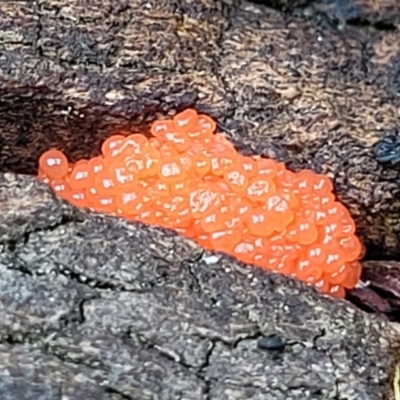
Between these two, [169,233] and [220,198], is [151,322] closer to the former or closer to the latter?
[169,233]

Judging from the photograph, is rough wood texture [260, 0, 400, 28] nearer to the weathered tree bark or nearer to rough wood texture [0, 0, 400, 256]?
the weathered tree bark

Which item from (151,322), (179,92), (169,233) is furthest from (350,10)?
(151,322)

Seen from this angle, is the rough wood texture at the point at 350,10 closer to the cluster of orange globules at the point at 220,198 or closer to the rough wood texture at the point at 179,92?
the rough wood texture at the point at 179,92

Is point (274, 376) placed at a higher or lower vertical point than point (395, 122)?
lower

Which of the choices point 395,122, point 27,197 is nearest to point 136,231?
point 27,197

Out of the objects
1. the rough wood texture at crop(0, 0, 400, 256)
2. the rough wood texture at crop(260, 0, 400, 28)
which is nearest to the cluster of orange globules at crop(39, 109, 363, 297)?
the rough wood texture at crop(0, 0, 400, 256)

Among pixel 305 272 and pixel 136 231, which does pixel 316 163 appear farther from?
pixel 136 231
